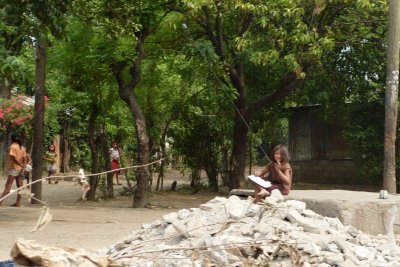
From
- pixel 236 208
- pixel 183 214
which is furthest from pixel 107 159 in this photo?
pixel 236 208

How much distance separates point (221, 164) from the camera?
20.0 metres

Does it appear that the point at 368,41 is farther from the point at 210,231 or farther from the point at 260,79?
the point at 210,231

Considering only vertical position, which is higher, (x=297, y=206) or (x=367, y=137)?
(x=367, y=137)

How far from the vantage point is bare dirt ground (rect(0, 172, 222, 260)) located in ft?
30.4

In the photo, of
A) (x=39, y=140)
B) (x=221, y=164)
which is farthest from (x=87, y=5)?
(x=221, y=164)

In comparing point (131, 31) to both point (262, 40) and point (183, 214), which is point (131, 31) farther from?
point (183, 214)

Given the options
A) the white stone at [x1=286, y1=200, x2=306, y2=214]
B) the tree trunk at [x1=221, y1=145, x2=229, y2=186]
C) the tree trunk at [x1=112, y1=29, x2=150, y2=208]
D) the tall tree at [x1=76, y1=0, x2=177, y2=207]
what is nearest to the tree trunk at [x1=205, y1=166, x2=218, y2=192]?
the tree trunk at [x1=221, y1=145, x2=229, y2=186]

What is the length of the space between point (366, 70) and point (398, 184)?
129 inches

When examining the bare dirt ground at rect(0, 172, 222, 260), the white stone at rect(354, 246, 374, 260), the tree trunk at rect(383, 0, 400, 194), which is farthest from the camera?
the tree trunk at rect(383, 0, 400, 194)

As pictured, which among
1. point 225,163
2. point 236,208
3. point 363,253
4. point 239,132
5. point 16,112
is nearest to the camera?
point 363,253

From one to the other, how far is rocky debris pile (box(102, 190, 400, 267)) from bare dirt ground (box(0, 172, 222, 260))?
4.84ft

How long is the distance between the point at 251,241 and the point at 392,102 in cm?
544

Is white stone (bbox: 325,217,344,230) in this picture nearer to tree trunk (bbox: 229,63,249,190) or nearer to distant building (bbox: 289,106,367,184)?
tree trunk (bbox: 229,63,249,190)

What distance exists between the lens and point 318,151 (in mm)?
24203
